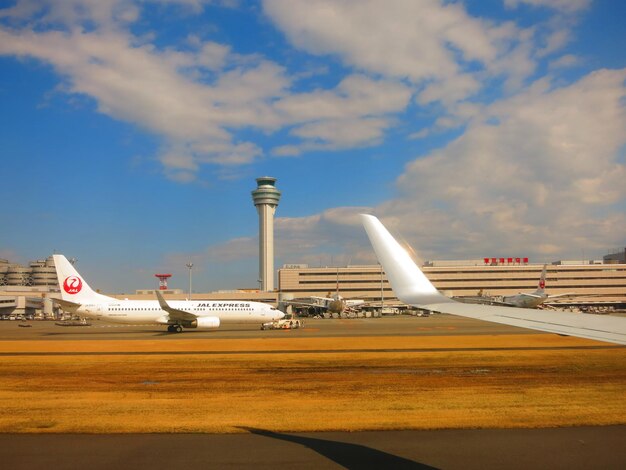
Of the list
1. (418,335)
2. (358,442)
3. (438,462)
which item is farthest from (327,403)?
(418,335)

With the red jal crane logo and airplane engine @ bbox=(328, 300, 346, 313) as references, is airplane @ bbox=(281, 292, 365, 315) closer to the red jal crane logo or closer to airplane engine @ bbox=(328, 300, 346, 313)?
airplane engine @ bbox=(328, 300, 346, 313)

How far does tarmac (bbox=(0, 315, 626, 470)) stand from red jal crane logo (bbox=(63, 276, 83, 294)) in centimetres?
4018

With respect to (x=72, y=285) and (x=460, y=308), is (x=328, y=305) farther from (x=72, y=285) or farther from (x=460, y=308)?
(x=460, y=308)

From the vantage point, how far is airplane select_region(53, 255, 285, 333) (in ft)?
153

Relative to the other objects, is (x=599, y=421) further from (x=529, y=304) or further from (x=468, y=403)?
(x=529, y=304)

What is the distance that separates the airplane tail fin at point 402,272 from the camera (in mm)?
7719

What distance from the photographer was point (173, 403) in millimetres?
15508

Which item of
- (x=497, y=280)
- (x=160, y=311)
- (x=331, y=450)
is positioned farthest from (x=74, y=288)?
(x=497, y=280)

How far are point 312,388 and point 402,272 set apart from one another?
11.1 metres

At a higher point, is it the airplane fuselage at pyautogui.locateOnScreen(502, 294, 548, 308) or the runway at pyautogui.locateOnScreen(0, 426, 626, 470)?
the airplane fuselage at pyautogui.locateOnScreen(502, 294, 548, 308)

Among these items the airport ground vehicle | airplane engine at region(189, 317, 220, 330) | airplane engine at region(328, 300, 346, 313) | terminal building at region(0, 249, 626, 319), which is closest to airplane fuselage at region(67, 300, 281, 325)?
the airport ground vehicle

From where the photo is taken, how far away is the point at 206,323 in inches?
1800

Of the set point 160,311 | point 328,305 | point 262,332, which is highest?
point 160,311

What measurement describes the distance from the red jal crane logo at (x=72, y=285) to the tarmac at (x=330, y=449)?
4018 centimetres
